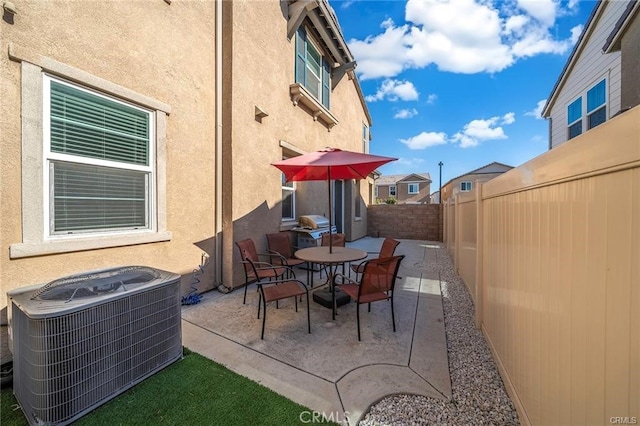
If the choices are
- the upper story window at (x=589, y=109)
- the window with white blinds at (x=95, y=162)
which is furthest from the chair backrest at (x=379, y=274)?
the upper story window at (x=589, y=109)

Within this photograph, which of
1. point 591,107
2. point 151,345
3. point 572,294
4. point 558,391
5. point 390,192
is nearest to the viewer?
point 572,294

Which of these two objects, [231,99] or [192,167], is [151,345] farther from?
[231,99]

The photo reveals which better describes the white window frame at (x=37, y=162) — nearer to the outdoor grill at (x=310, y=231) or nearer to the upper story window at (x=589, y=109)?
the outdoor grill at (x=310, y=231)

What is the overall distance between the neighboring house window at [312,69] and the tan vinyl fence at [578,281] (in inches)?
279

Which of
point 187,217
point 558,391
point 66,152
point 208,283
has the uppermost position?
point 66,152

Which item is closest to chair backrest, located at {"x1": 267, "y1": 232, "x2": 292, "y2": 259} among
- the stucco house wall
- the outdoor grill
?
the outdoor grill

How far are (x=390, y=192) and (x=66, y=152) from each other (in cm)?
4270

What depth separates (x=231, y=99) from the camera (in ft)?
16.9

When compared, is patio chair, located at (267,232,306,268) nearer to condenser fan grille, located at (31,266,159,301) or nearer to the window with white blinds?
the window with white blinds

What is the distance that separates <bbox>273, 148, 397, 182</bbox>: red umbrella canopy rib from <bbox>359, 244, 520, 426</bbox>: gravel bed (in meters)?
2.85

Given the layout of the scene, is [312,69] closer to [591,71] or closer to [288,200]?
[288,200]

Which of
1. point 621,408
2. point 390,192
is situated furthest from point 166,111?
point 390,192

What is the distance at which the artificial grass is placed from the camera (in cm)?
213

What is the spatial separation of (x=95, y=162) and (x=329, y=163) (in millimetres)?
3297
